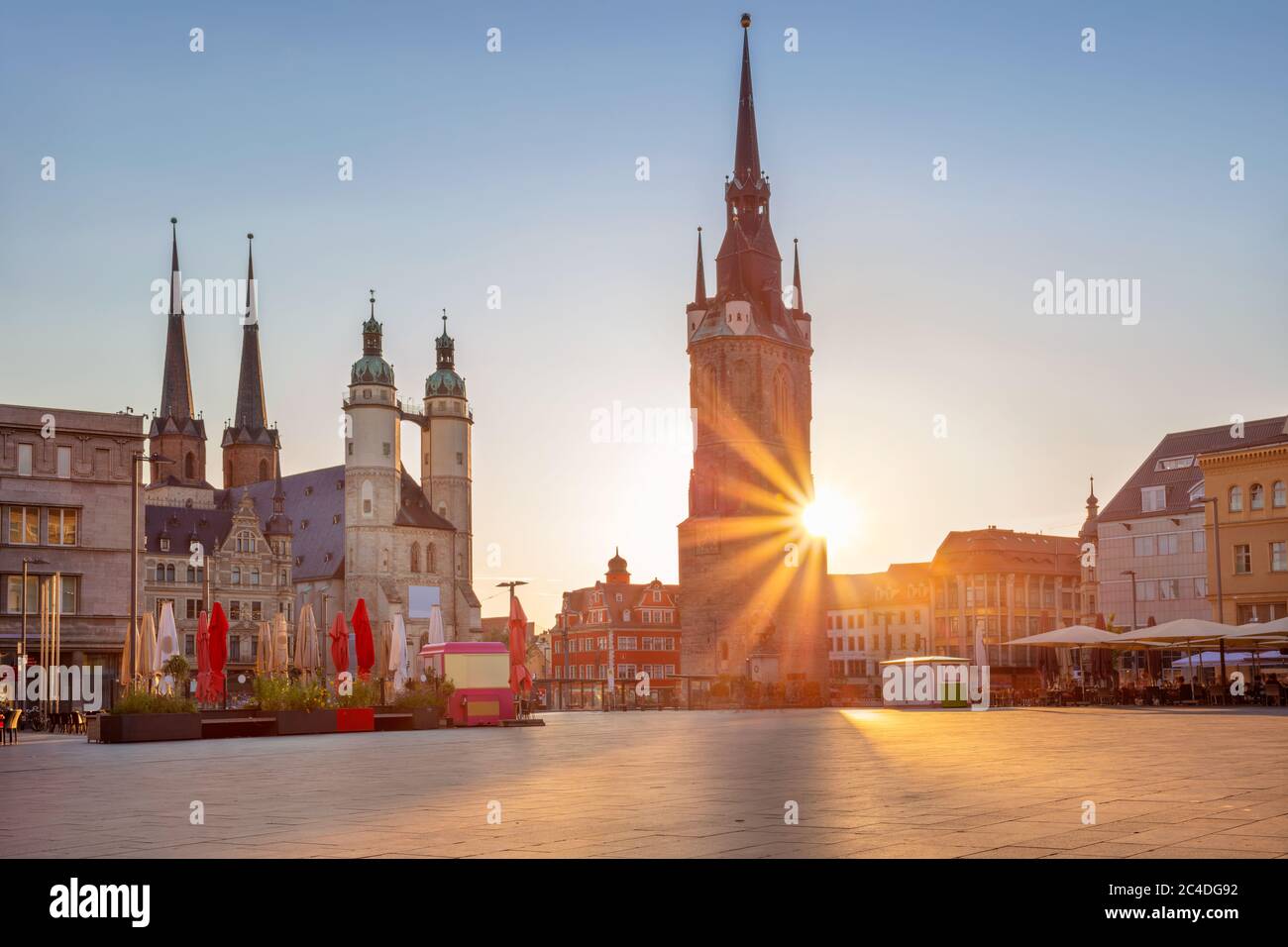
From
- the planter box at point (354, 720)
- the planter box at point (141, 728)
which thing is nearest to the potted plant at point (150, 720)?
the planter box at point (141, 728)

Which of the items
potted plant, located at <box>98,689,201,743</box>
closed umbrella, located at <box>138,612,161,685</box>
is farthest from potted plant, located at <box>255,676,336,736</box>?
closed umbrella, located at <box>138,612,161,685</box>

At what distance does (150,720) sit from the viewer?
32.5 m

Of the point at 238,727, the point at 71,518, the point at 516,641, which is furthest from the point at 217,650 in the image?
the point at 71,518

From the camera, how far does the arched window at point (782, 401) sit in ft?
324

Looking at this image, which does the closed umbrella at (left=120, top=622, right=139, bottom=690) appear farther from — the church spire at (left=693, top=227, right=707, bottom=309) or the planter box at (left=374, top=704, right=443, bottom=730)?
the church spire at (left=693, top=227, right=707, bottom=309)

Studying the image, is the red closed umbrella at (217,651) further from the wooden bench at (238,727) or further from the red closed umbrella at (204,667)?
the wooden bench at (238,727)

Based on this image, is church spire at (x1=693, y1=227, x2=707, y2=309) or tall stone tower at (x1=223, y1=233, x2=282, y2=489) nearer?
church spire at (x1=693, y1=227, x2=707, y2=309)

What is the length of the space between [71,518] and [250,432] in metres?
81.0

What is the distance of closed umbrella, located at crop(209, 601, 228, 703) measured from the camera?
126 ft

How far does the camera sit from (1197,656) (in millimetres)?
53938

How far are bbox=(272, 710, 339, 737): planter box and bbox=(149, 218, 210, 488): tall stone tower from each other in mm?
108424

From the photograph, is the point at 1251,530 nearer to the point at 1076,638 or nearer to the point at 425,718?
the point at 1076,638
